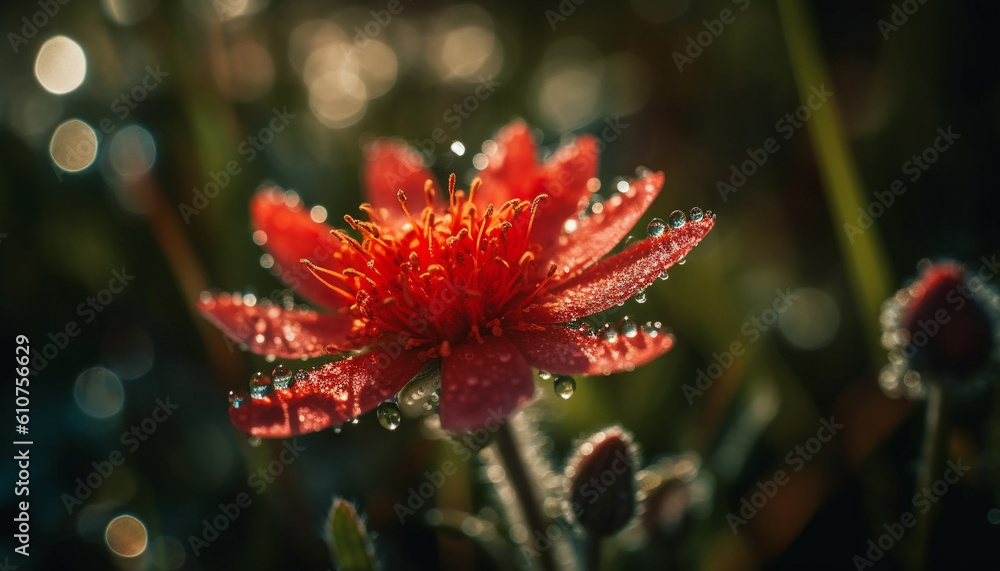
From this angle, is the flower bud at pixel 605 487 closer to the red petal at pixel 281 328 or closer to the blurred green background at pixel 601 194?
the blurred green background at pixel 601 194

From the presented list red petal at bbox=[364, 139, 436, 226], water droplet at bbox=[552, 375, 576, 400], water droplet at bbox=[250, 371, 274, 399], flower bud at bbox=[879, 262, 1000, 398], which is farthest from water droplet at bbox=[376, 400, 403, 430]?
flower bud at bbox=[879, 262, 1000, 398]

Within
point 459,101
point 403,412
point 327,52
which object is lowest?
point 403,412

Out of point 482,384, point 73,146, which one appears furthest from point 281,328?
point 73,146

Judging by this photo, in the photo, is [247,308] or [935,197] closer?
[247,308]

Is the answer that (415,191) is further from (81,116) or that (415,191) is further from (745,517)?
(81,116)

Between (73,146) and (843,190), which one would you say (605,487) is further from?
(73,146)

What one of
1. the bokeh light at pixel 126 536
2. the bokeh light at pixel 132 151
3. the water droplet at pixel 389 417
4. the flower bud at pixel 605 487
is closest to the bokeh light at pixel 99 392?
the bokeh light at pixel 126 536

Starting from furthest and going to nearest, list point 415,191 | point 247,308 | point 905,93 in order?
point 905,93
point 415,191
point 247,308

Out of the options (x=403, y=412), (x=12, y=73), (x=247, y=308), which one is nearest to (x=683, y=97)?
(x=403, y=412)
